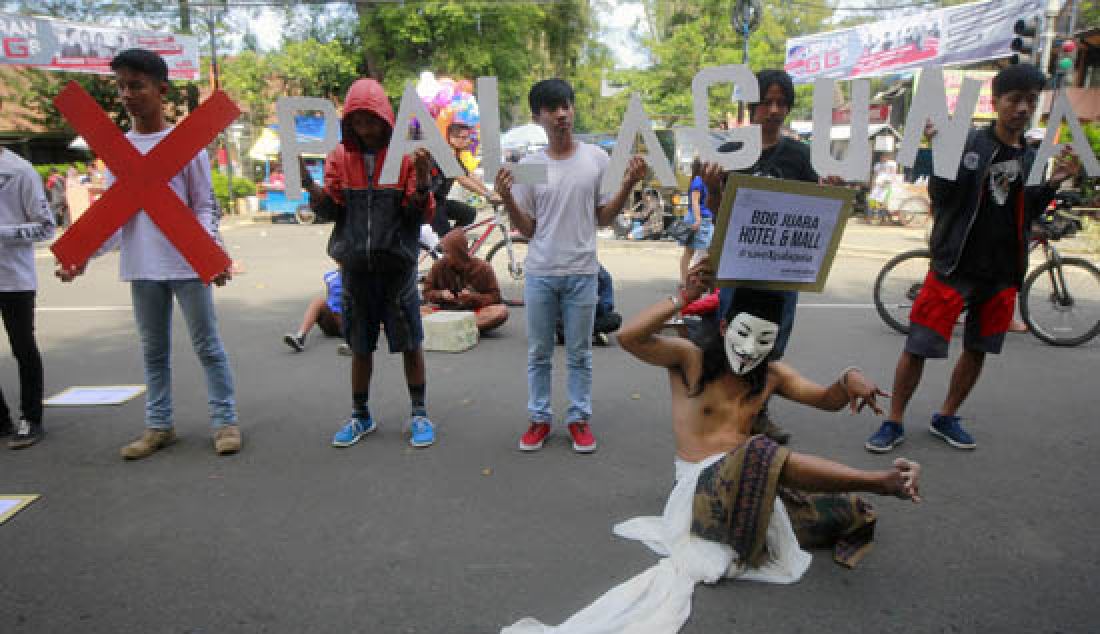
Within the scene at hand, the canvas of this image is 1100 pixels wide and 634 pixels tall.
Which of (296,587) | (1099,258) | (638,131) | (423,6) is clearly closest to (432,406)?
(296,587)

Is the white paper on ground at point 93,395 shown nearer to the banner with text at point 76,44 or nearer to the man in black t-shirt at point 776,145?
the man in black t-shirt at point 776,145

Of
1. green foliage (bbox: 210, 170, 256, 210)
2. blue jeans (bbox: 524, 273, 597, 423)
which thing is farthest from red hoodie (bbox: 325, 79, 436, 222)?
green foliage (bbox: 210, 170, 256, 210)

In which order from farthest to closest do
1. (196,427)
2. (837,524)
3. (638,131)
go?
(196,427) < (638,131) < (837,524)

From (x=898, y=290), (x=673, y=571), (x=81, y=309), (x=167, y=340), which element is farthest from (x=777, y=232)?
(x=81, y=309)

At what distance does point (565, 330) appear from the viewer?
3705mm

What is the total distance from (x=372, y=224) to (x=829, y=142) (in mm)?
2115

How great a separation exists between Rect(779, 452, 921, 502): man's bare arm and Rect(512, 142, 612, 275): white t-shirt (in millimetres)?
1589

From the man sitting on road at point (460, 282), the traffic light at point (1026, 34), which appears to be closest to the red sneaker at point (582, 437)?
the man sitting on road at point (460, 282)

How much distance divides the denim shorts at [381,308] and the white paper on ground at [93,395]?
2041 millimetres

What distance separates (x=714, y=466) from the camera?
2.58m

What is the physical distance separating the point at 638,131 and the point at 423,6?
2227 cm

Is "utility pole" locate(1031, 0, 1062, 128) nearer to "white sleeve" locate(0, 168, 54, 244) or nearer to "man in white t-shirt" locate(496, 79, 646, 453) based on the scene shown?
"man in white t-shirt" locate(496, 79, 646, 453)

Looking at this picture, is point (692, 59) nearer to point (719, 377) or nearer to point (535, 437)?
point (535, 437)

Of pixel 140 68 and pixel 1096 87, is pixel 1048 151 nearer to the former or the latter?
pixel 140 68
